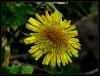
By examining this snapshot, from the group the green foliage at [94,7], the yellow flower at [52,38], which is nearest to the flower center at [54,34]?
the yellow flower at [52,38]

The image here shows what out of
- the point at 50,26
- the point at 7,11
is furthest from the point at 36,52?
the point at 7,11

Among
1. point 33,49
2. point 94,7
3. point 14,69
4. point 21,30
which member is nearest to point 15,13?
point 21,30

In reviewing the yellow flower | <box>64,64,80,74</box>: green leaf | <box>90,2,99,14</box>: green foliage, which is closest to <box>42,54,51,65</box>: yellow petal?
the yellow flower

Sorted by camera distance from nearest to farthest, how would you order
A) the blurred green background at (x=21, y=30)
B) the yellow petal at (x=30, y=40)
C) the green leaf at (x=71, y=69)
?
the yellow petal at (x=30, y=40) → the blurred green background at (x=21, y=30) → the green leaf at (x=71, y=69)

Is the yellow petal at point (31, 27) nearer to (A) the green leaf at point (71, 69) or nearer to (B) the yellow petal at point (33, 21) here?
(B) the yellow petal at point (33, 21)

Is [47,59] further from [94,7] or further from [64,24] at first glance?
Answer: [94,7]

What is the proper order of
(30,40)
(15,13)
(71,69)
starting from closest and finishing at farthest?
(30,40) < (15,13) < (71,69)
